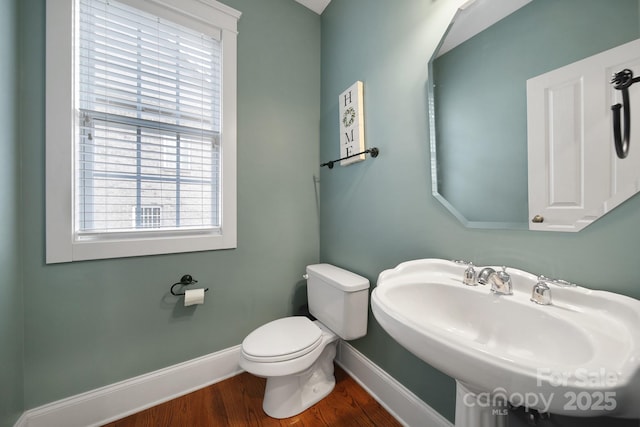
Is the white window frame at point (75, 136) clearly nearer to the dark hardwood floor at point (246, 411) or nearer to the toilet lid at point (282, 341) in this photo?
the toilet lid at point (282, 341)

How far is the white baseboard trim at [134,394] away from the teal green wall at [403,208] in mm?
925

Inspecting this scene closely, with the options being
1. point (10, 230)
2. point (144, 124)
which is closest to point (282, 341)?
point (10, 230)

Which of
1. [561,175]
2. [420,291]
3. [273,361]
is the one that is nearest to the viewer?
[561,175]

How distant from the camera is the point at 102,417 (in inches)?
46.7

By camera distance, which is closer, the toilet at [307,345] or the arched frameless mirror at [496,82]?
A: the arched frameless mirror at [496,82]

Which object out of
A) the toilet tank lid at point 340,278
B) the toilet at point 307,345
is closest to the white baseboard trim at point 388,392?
the toilet at point 307,345

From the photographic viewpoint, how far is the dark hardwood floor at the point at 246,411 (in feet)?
3.89

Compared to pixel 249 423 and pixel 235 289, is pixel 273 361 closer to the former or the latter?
pixel 249 423

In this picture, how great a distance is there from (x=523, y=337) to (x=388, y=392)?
87 cm

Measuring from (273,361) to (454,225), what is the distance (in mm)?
1049

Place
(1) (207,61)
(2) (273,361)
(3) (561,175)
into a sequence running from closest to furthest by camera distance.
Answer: (3) (561,175)
(2) (273,361)
(1) (207,61)

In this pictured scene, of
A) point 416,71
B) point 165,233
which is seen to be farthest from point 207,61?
point 416,71


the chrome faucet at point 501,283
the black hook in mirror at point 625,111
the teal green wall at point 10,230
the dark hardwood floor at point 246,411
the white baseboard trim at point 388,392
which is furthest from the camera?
the dark hardwood floor at point 246,411

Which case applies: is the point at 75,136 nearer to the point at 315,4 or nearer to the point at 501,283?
the point at 315,4
